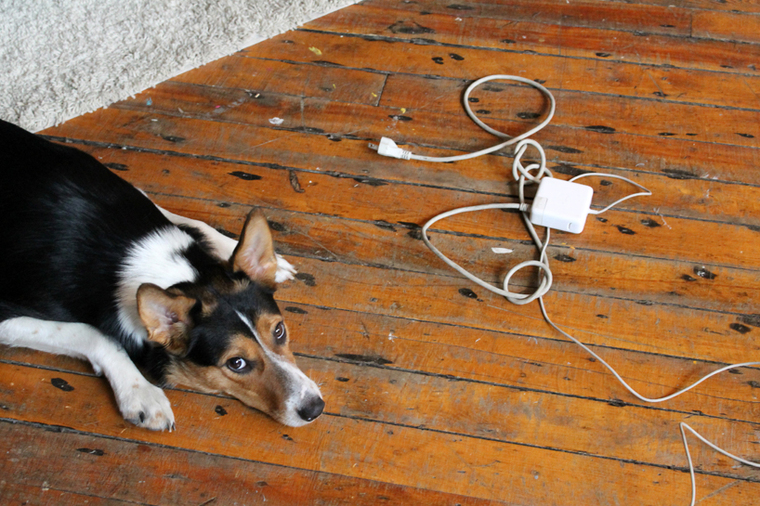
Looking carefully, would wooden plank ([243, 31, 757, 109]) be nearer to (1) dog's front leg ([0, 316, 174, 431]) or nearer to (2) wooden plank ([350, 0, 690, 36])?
(2) wooden plank ([350, 0, 690, 36])

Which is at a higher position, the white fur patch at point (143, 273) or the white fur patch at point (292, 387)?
the white fur patch at point (143, 273)

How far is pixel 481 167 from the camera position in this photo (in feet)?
7.75

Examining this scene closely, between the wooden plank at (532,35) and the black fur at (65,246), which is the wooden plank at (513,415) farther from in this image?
the wooden plank at (532,35)

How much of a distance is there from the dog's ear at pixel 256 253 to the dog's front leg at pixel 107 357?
1.65 ft

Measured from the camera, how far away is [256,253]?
5.31 feet

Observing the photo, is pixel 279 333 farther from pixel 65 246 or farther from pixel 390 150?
pixel 390 150

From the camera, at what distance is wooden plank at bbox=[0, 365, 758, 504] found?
1.68 m

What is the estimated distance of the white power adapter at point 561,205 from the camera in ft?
6.91

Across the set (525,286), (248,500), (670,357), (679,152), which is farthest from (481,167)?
(248,500)

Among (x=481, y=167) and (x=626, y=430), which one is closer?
(x=626, y=430)

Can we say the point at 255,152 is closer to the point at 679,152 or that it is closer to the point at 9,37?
the point at 9,37

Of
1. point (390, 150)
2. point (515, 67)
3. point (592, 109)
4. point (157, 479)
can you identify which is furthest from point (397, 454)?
point (515, 67)

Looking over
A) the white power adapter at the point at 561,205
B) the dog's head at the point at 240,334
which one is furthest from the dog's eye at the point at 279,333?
the white power adapter at the point at 561,205

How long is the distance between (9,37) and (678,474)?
3205 mm
